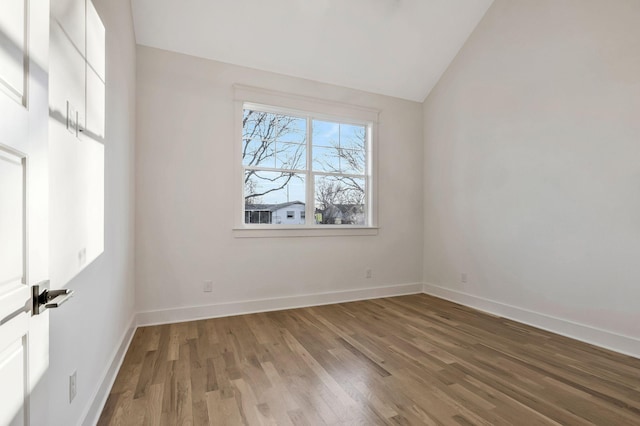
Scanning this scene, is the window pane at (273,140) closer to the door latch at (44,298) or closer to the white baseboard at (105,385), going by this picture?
the white baseboard at (105,385)

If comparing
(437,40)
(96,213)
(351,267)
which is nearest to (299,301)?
(351,267)

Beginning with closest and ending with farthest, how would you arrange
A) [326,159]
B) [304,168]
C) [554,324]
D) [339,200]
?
[554,324]
[304,168]
[326,159]
[339,200]

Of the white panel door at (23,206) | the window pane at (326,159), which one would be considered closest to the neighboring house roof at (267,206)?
the window pane at (326,159)

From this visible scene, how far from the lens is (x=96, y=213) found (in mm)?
1737

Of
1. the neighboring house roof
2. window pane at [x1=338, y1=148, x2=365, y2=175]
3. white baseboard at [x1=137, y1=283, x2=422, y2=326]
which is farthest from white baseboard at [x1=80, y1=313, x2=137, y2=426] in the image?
window pane at [x1=338, y1=148, x2=365, y2=175]

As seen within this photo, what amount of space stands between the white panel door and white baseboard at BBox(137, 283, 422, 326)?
2.46 metres

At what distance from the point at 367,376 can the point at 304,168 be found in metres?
2.50

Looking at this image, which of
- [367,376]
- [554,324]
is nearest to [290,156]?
[367,376]

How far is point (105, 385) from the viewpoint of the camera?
188 centimetres

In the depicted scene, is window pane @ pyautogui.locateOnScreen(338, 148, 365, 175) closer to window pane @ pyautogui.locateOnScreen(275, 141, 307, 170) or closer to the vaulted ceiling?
window pane @ pyautogui.locateOnScreen(275, 141, 307, 170)

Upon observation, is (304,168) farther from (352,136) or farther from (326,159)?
(352,136)

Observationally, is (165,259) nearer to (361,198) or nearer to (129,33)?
(129,33)

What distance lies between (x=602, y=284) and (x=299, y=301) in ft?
9.64

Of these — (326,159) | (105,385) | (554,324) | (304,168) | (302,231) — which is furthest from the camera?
(326,159)
